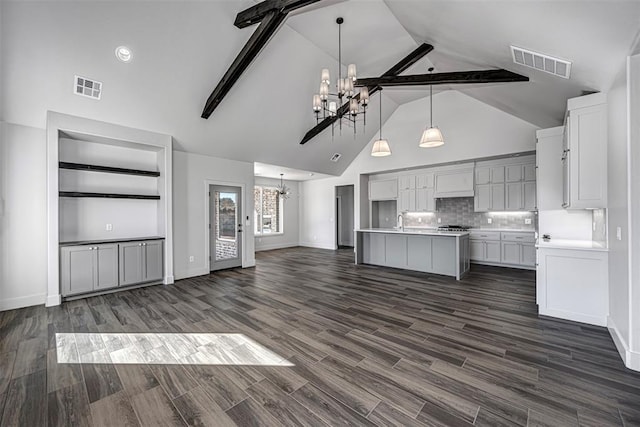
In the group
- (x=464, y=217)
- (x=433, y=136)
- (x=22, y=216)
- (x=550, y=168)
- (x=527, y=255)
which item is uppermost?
(x=433, y=136)

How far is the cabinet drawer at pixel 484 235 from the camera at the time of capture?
653 centimetres

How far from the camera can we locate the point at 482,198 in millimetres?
6719

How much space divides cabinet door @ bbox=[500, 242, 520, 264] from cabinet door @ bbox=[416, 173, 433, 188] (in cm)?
236

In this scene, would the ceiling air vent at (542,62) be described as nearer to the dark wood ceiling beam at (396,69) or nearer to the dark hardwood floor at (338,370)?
the dark wood ceiling beam at (396,69)

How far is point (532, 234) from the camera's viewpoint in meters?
6.05

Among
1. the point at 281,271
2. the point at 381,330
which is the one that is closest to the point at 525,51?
the point at 381,330

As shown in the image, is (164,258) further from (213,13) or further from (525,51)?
(525,51)

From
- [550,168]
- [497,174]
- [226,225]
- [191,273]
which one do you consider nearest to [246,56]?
[226,225]

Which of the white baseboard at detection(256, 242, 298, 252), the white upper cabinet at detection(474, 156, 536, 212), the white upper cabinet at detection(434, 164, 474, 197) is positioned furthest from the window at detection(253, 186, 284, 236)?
the white upper cabinet at detection(474, 156, 536, 212)

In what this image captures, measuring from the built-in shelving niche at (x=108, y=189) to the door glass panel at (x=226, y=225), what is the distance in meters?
1.29

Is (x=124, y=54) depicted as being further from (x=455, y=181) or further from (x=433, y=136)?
(x=455, y=181)

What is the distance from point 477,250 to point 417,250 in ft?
6.95

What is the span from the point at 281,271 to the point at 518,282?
15.9 ft

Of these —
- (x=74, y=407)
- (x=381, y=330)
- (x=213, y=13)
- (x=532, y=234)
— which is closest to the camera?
(x=74, y=407)
